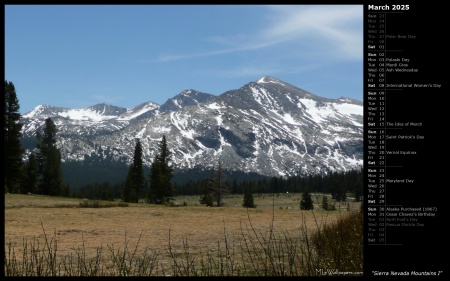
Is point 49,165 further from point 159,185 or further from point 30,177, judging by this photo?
point 159,185

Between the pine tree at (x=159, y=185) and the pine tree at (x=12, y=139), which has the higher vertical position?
the pine tree at (x=12, y=139)

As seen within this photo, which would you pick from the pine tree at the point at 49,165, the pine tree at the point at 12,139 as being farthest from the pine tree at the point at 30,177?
the pine tree at the point at 12,139

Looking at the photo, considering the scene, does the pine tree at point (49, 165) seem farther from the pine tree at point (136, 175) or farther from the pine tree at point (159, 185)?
the pine tree at point (159, 185)
